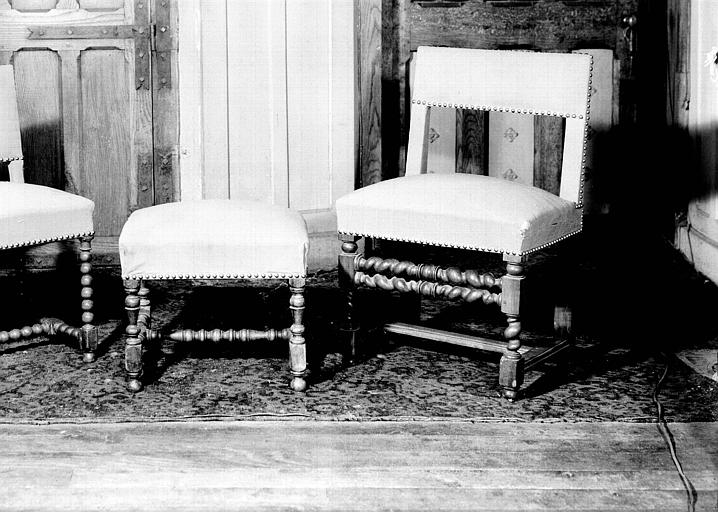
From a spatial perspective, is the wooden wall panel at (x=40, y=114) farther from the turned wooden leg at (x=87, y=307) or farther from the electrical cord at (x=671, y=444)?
the electrical cord at (x=671, y=444)

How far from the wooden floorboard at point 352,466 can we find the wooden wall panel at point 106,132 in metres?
1.83

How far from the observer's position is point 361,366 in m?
3.24

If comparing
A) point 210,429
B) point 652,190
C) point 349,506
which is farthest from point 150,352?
point 652,190

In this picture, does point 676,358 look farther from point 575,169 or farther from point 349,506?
point 349,506

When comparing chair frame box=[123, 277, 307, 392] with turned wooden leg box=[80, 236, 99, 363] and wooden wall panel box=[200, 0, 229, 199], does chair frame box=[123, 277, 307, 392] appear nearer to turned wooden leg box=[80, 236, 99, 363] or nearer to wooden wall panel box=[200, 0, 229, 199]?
turned wooden leg box=[80, 236, 99, 363]

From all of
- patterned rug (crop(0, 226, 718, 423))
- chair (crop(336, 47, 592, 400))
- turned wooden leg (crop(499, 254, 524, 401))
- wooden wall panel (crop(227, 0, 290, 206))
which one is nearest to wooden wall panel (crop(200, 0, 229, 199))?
wooden wall panel (crop(227, 0, 290, 206))

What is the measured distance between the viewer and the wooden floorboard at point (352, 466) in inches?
91.5

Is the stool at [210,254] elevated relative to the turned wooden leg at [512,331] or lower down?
elevated

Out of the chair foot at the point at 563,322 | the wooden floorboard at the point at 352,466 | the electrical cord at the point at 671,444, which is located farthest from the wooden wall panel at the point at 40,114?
the electrical cord at the point at 671,444

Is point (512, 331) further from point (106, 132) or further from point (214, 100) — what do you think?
point (106, 132)

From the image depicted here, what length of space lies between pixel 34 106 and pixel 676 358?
8.61 feet

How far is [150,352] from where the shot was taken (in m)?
3.33

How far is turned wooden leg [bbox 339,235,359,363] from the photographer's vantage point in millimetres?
3217

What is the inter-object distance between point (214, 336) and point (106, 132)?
5.22 feet
